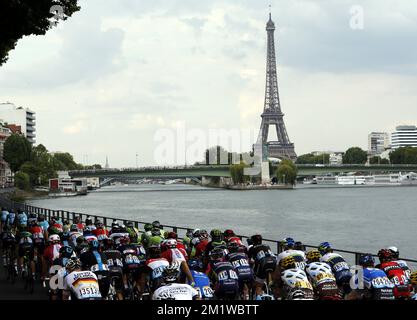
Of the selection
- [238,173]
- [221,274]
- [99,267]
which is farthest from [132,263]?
[238,173]

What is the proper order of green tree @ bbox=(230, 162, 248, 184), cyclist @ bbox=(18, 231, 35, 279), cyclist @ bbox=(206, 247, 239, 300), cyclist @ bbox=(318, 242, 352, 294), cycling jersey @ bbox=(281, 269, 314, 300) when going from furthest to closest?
green tree @ bbox=(230, 162, 248, 184)
cyclist @ bbox=(18, 231, 35, 279)
cyclist @ bbox=(318, 242, 352, 294)
cyclist @ bbox=(206, 247, 239, 300)
cycling jersey @ bbox=(281, 269, 314, 300)

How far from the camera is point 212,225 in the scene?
222 ft

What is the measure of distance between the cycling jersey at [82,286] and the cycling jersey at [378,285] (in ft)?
13.9

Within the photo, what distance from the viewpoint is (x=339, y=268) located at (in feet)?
42.5

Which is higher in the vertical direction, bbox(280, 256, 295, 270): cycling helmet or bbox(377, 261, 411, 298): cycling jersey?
bbox(280, 256, 295, 270): cycling helmet

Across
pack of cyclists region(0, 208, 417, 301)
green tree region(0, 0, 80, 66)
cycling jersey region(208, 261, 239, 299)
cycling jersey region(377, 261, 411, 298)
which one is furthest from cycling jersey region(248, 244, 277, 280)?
green tree region(0, 0, 80, 66)

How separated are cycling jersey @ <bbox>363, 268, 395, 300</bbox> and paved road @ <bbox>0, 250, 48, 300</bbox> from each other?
924cm

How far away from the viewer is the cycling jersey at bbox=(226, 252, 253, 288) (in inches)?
520

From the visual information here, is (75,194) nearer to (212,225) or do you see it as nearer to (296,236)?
(212,225)

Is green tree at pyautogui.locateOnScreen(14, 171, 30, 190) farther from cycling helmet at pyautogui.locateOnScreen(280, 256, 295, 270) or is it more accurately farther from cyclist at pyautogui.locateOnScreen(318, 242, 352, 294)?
cycling helmet at pyautogui.locateOnScreen(280, 256, 295, 270)

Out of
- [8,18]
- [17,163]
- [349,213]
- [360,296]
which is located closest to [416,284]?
[360,296]

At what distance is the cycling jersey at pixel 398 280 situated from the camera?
11.4m
